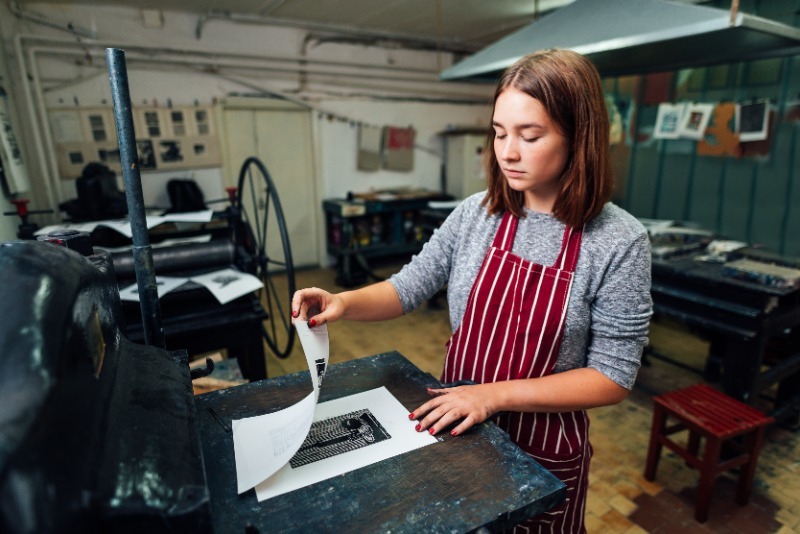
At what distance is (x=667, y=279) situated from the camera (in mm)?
2344

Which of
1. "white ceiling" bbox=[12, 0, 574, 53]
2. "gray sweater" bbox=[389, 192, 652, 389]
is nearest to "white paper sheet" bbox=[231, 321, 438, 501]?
"gray sweater" bbox=[389, 192, 652, 389]

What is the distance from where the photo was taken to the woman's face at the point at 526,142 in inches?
34.7

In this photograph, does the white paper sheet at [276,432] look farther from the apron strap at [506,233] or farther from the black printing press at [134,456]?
the apron strap at [506,233]

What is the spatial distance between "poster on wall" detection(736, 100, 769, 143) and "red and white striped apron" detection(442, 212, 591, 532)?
303 cm

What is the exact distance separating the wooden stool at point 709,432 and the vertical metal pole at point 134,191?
2.00 m

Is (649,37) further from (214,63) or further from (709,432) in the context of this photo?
(214,63)

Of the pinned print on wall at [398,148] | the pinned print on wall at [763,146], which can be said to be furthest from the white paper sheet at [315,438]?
the pinned print on wall at [398,148]

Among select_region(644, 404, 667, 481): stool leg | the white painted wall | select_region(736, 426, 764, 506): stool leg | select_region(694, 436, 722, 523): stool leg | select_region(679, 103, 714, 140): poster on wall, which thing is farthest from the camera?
the white painted wall

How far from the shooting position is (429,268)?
1194 mm

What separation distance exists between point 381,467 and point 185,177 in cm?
462

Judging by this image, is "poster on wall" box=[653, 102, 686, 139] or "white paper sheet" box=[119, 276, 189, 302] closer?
"white paper sheet" box=[119, 276, 189, 302]

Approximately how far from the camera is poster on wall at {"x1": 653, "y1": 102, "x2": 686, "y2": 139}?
3.47 metres

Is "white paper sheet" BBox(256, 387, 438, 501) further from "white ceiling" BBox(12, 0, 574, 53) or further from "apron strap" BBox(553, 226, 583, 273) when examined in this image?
"white ceiling" BBox(12, 0, 574, 53)

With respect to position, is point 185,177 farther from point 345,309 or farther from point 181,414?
point 181,414
